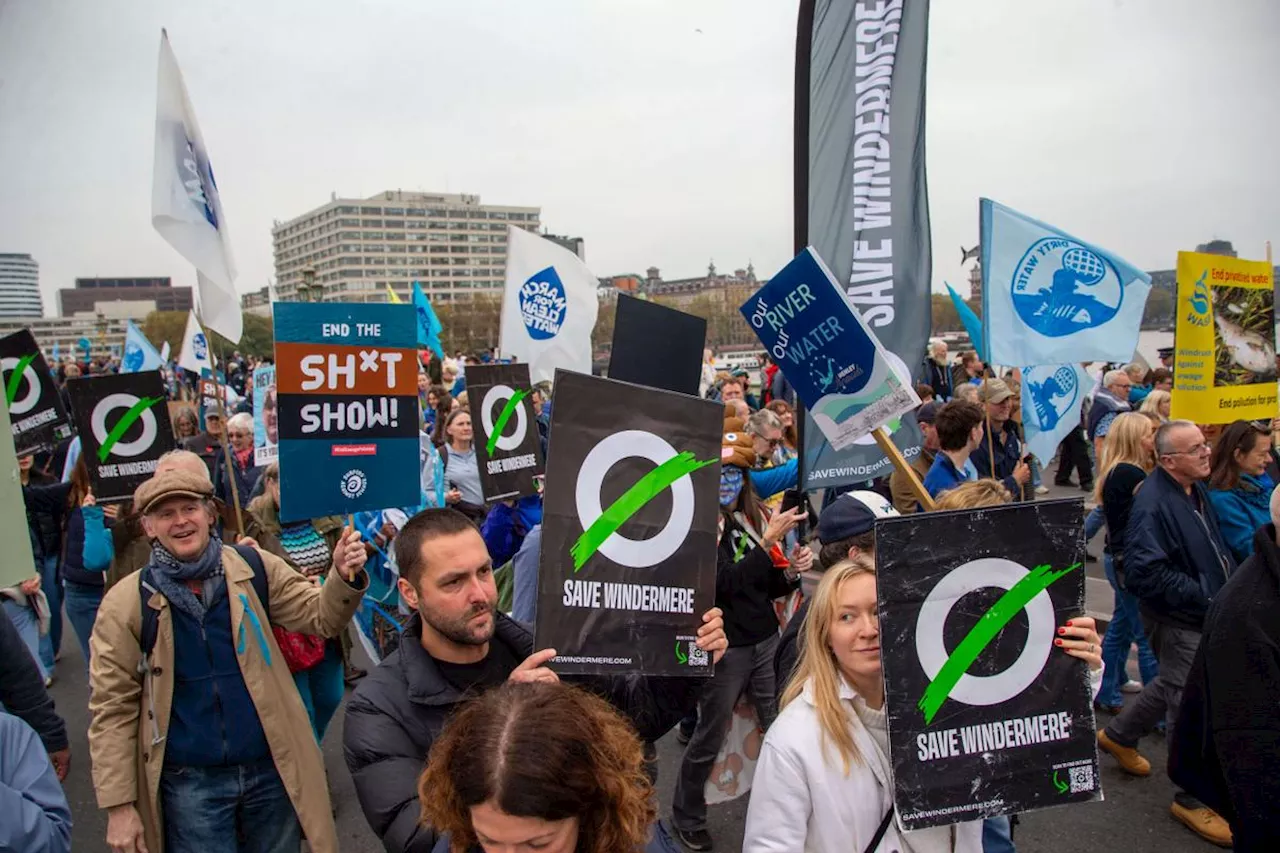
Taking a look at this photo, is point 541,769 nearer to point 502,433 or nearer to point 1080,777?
point 1080,777

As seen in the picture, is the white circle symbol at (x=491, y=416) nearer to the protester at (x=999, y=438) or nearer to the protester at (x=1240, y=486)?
the protester at (x=999, y=438)

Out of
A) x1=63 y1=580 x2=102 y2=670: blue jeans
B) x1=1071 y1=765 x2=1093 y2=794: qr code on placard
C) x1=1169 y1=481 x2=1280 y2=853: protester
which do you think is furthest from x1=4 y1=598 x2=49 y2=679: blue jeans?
x1=1169 y1=481 x2=1280 y2=853: protester

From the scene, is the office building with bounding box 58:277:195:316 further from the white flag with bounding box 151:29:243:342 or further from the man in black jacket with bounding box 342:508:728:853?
the man in black jacket with bounding box 342:508:728:853

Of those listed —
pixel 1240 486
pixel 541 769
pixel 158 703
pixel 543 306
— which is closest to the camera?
pixel 541 769

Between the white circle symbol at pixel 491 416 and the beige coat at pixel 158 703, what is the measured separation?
2.64m

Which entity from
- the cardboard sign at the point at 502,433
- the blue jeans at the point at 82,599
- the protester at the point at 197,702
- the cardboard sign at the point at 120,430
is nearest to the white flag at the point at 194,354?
the blue jeans at the point at 82,599

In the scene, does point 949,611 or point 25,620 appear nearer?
point 949,611

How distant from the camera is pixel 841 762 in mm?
2057

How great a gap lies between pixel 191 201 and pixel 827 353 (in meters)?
3.20

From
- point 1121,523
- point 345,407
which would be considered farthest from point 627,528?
point 1121,523

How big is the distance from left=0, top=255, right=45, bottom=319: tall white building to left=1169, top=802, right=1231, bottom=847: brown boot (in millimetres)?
107447

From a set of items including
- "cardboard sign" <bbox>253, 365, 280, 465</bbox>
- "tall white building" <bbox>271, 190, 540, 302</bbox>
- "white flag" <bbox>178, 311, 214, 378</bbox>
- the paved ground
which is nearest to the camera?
the paved ground

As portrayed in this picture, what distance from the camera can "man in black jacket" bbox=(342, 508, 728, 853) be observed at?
2055mm

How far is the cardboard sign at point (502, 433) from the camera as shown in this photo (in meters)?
5.59
